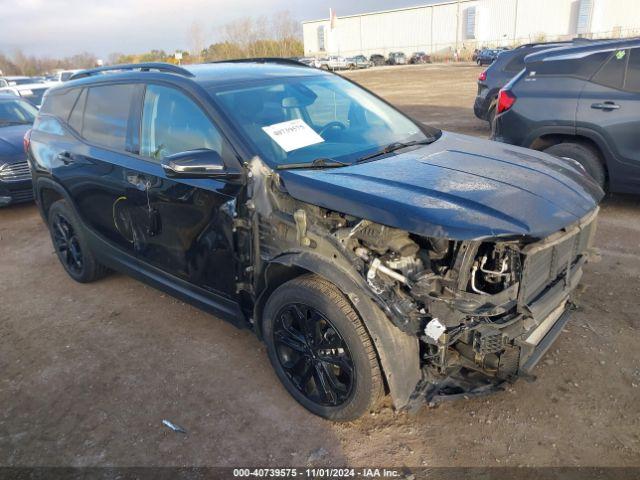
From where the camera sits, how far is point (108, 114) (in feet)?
12.8

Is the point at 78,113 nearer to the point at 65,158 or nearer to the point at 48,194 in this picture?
the point at 65,158

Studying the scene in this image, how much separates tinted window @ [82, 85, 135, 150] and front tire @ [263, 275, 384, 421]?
6.09ft

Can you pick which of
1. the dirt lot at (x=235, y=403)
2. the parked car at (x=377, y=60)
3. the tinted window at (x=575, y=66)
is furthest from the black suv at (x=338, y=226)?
the parked car at (x=377, y=60)

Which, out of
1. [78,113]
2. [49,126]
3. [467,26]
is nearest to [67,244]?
[49,126]

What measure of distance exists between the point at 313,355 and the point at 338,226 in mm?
735

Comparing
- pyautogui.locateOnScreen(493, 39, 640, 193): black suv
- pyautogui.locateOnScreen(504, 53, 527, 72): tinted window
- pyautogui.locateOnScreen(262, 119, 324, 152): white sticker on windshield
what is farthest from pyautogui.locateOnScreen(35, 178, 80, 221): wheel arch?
pyautogui.locateOnScreen(504, 53, 527, 72): tinted window

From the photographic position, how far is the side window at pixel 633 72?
5.31 m

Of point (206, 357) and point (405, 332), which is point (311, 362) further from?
point (206, 357)

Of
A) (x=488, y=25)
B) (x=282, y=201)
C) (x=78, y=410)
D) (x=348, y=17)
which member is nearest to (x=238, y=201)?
(x=282, y=201)

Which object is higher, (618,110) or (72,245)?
(618,110)

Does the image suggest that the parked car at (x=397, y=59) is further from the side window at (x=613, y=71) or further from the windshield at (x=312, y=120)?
the windshield at (x=312, y=120)

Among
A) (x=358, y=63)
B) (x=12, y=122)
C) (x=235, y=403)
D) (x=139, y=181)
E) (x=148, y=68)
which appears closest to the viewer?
(x=235, y=403)

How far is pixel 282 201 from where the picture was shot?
272 cm

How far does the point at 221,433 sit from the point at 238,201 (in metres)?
1.29
